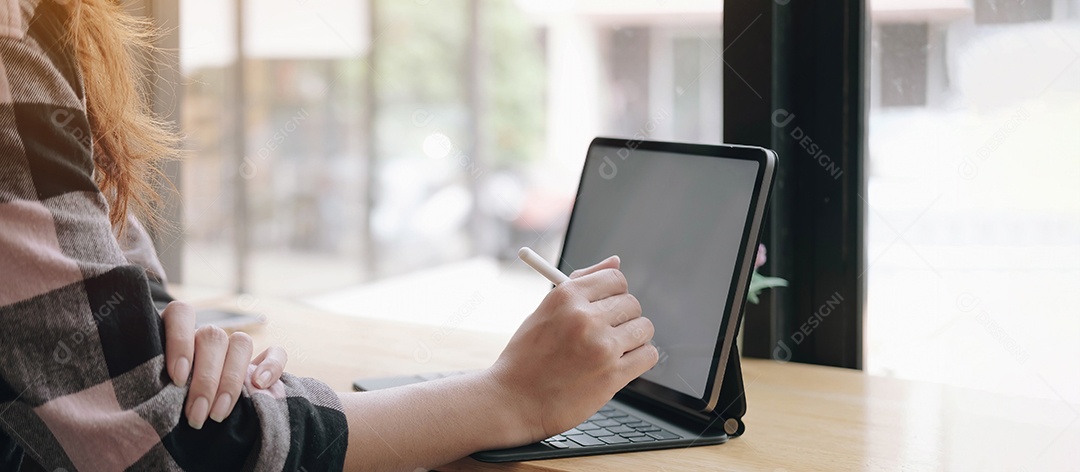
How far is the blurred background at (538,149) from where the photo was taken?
115 cm

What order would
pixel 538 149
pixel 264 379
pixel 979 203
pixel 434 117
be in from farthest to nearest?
pixel 538 149 < pixel 434 117 < pixel 979 203 < pixel 264 379

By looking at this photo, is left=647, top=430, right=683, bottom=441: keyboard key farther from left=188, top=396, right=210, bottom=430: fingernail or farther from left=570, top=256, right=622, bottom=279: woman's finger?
left=188, top=396, right=210, bottom=430: fingernail

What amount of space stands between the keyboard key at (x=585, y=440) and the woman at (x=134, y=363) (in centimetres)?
3

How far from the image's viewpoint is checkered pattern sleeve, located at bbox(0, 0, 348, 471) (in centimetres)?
63

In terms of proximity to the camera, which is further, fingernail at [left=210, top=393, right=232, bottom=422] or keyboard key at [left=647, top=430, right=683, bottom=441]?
keyboard key at [left=647, top=430, right=683, bottom=441]

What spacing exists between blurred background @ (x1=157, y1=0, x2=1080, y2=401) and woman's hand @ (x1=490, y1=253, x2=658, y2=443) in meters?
0.59

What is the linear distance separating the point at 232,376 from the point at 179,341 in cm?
5

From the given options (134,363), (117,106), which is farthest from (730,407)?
(117,106)

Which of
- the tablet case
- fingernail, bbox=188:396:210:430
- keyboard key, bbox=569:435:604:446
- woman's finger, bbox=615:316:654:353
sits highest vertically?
woman's finger, bbox=615:316:654:353

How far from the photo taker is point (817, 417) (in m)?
0.98

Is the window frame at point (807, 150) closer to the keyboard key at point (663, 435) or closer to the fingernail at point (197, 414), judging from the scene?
the keyboard key at point (663, 435)

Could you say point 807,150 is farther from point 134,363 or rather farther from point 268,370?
point 134,363

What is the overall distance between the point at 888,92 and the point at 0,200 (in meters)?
1.08

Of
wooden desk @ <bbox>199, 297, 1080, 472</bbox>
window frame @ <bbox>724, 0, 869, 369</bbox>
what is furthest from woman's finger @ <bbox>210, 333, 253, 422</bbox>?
window frame @ <bbox>724, 0, 869, 369</bbox>
